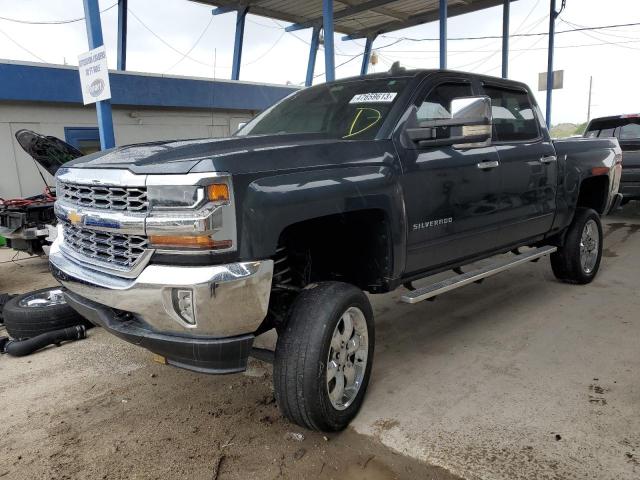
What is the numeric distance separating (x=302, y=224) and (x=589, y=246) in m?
4.12

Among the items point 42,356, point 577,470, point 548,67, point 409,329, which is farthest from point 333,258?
point 548,67

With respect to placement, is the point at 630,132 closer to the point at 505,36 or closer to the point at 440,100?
the point at 440,100

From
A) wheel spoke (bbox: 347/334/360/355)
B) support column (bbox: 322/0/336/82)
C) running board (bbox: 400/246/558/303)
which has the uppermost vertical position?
support column (bbox: 322/0/336/82)

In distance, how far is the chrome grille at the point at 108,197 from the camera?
2.41 metres

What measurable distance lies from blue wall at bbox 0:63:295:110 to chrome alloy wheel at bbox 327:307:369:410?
9.41 m

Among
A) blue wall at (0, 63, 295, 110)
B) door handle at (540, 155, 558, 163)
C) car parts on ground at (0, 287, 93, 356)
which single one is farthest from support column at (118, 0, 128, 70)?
door handle at (540, 155, 558, 163)

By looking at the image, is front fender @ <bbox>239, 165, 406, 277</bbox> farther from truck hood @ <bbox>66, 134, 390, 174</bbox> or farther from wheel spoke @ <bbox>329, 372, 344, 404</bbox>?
wheel spoke @ <bbox>329, 372, 344, 404</bbox>

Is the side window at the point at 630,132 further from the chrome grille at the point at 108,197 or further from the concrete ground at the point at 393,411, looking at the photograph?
the chrome grille at the point at 108,197

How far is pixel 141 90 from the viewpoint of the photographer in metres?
11.8

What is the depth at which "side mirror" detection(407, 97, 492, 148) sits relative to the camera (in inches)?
121

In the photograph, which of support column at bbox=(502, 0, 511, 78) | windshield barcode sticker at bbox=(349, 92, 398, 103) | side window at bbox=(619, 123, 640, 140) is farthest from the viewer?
support column at bbox=(502, 0, 511, 78)

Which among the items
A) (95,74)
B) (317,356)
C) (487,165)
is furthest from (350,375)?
(95,74)

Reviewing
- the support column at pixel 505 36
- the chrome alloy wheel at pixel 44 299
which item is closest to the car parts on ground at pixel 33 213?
the chrome alloy wheel at pixel 44 299

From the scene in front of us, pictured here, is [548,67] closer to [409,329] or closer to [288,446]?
[409,329]
